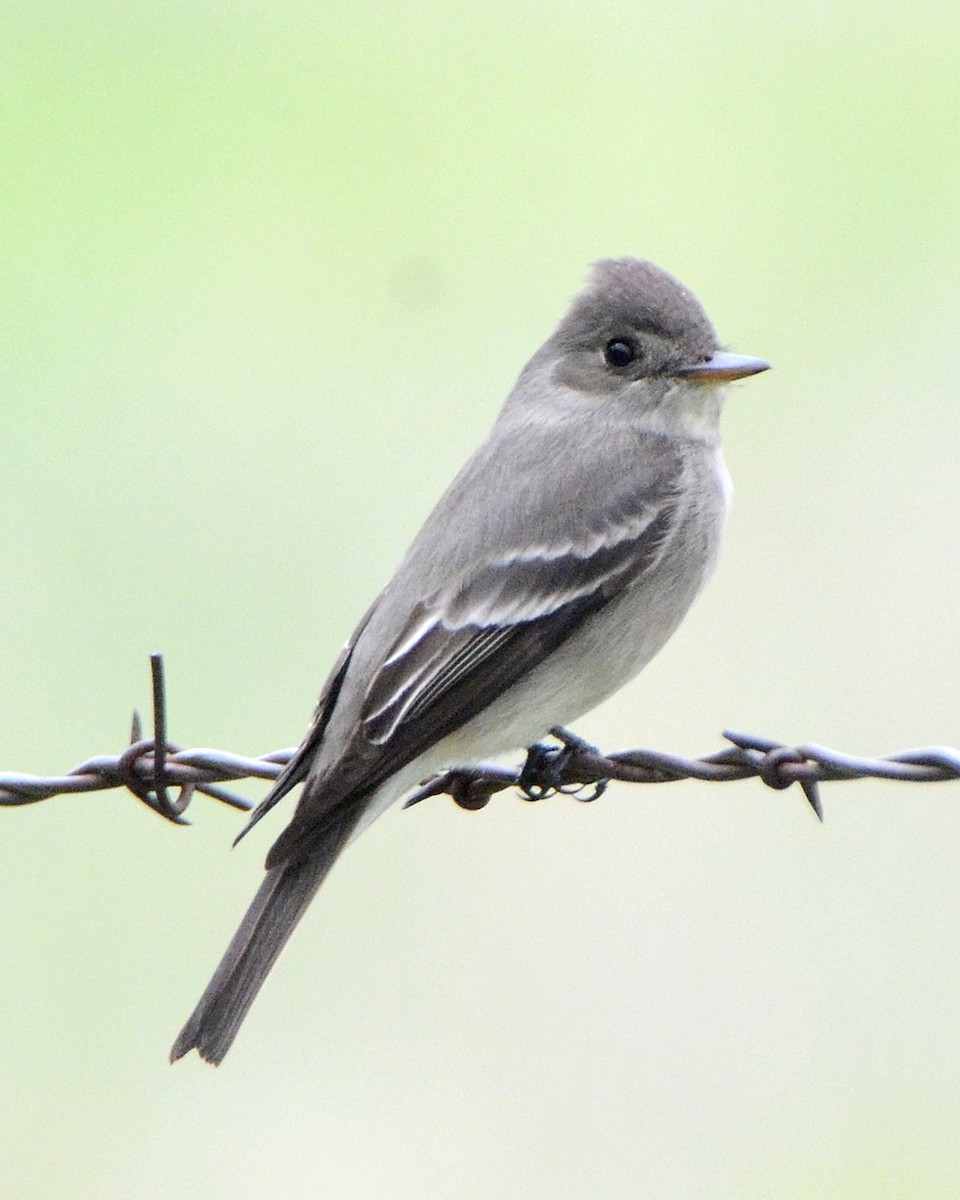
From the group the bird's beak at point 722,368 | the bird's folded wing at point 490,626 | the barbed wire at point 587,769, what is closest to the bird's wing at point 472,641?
the bird's folded wing at point 490,626

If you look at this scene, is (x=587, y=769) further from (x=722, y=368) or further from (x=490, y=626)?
(x=722, y=368)

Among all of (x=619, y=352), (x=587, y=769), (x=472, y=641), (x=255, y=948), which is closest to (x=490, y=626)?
(x=472, y=641)

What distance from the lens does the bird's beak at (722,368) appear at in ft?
14.0

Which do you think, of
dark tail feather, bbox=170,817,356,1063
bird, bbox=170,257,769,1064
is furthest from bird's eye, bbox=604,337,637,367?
dark tail feather, bbox=170,817,356,1063

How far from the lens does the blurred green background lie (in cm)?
537

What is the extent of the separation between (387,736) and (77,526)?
344cm

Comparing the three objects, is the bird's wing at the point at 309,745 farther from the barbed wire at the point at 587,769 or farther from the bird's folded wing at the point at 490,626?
the bird's folded wing at the point at 490,626

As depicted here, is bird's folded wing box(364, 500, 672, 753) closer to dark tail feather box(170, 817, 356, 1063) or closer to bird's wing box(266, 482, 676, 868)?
bird's wing box(266, 482, 676, 868)

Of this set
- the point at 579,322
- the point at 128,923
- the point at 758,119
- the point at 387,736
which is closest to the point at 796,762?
the point at 387,736

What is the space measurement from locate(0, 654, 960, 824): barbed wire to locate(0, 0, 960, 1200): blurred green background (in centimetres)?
184

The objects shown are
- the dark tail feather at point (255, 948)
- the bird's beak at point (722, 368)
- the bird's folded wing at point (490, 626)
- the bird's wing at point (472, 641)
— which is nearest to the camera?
the dark tail feather at point (255, 948)

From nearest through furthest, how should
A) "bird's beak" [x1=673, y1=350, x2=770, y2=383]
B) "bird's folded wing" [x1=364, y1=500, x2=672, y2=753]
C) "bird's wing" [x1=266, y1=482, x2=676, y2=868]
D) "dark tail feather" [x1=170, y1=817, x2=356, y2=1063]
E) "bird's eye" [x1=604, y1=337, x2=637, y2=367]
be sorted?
"dark tail feather" [x1=170, y1=817, x2=356, y2=1063] < "bird's wing" [x1=266, y1=482, x2=676, y2=868] < "bird's folded wing" [x1=364, y1=500, x2=672, y2=753] < "bird's beak" [x1=673, y1=350, x2=770, y2=383] < "bird's eye" [x1=604, y1=337, x2=637, y2=367]

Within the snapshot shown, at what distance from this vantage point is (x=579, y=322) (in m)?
4.62

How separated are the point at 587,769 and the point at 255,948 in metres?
0.67
